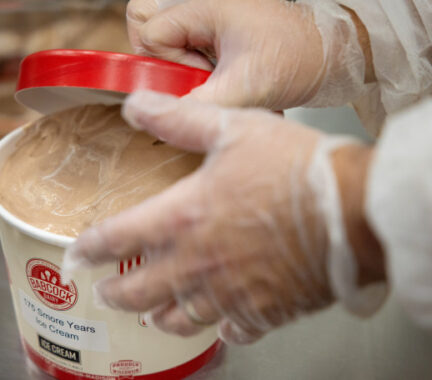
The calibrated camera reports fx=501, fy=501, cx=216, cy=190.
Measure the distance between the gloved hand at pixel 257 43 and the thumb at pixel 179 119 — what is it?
0.17 m

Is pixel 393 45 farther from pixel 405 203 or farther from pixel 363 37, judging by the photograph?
pixel 405 203

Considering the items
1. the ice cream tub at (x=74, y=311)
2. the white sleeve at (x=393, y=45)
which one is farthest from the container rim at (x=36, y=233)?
the white sleeve at (x=393, y=45)

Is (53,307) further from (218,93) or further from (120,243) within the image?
(218,93)

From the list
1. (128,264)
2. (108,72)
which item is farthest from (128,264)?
(108,72)

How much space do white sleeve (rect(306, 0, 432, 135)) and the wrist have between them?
1.28 ft

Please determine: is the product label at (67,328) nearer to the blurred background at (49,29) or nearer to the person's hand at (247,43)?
the person's hand at (247,43)

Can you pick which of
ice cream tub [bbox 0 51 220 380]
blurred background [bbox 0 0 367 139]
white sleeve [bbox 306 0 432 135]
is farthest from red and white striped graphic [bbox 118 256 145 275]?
blurred background [bbox 0 0 367 139]

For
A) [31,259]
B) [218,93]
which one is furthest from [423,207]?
[31,259]

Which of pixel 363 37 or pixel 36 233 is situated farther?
pixel 363 37

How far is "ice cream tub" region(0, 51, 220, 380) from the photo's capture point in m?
0.57

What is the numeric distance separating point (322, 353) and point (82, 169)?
47cm

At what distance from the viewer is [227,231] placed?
0.43 metres

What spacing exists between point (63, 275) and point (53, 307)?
77mm

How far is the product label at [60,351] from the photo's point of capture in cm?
65
